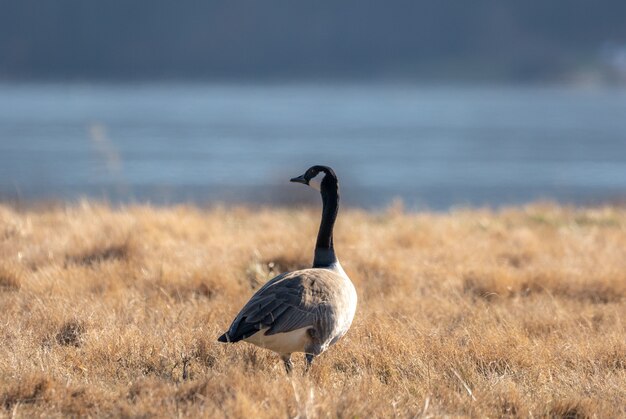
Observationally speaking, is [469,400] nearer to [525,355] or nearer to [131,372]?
[525,355]

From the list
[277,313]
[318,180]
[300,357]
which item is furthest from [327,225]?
[277,313]

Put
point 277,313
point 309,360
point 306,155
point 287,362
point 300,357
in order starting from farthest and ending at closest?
point 306,155 < point 300,357 < point 287,362 < point 309,360 < point 277,313

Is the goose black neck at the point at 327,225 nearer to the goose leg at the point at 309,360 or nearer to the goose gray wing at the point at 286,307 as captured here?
the goose gray wing at the point at 286,307

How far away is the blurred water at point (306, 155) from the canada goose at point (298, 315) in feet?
32.4

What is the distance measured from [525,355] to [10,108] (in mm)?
136065

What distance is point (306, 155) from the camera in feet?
206

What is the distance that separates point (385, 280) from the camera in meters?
9.61

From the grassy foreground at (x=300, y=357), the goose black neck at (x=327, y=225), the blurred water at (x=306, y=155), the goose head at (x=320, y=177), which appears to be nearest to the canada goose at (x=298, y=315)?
the grassy foreground at (x=300, y=357)

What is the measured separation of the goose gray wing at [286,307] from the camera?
597 centimetres

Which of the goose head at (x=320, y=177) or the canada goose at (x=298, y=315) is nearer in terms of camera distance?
the canada goose at (x=298, y=315)

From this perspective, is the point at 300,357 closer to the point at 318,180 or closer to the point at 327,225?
the point at 327,225

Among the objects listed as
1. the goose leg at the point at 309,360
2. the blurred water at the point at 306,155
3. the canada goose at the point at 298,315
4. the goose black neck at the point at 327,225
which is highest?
the goose black neck at the point at 327,225

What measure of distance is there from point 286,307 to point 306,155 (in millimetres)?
56723

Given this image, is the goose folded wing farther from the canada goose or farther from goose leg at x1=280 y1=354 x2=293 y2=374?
goose leg at x1=280 y1=354 x2=293 y2=374
